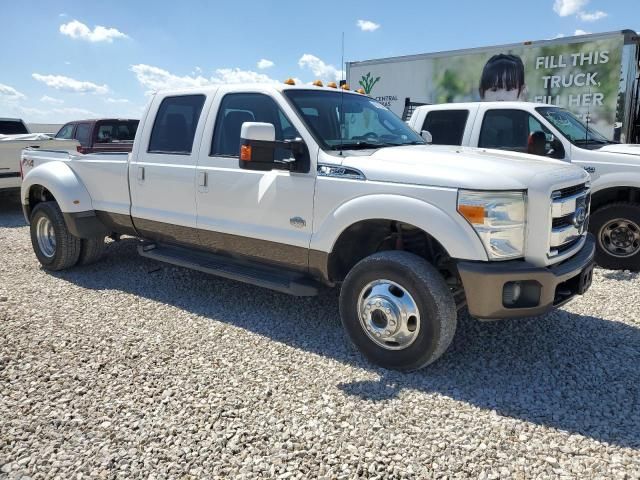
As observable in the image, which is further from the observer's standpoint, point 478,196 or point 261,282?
point 261,282

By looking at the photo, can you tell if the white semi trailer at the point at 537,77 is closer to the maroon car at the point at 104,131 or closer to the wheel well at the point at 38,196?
the maroon car at the point at 104,131

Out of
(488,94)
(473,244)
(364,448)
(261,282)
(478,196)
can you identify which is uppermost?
(488,94)

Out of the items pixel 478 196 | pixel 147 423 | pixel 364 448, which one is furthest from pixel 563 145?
pixel 147 423

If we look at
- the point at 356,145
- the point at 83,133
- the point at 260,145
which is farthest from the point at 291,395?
the point at 83,133

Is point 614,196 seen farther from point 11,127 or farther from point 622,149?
point 11,127

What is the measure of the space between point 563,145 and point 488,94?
4.42 meters

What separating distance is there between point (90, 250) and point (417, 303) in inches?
165

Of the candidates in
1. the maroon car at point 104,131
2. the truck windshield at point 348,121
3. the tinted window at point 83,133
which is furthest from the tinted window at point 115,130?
the truck windshield at point 348,121

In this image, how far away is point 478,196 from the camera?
10.3 ft

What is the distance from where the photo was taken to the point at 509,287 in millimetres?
3209

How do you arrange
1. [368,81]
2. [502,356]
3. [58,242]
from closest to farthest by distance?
[502,356], [58,242], [368,81]

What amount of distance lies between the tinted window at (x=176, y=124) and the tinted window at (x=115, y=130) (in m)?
7.15

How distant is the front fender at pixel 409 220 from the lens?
125 inches

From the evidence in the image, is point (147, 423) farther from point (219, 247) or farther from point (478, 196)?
point (478, 196)
